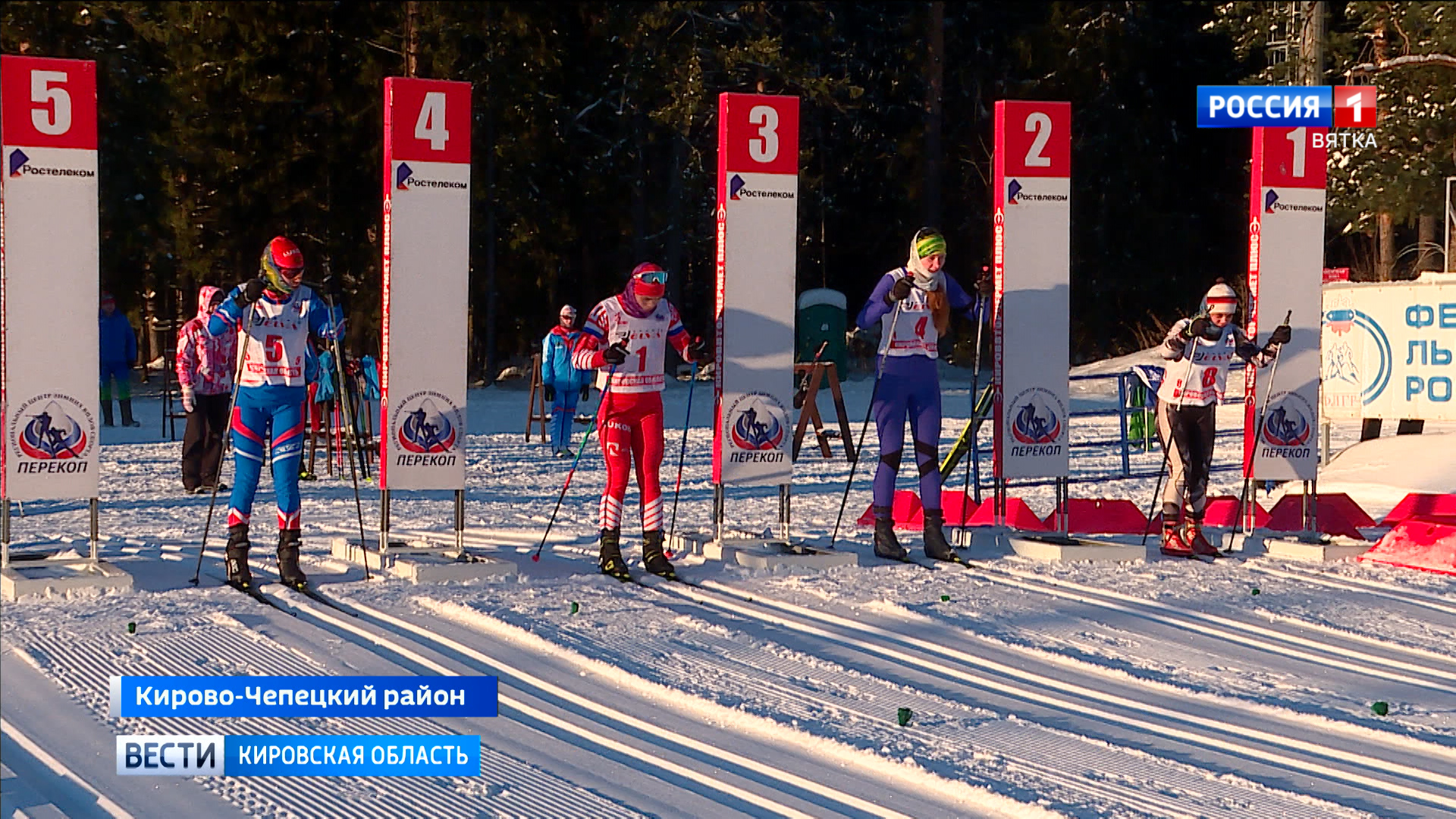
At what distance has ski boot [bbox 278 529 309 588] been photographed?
9180 mm

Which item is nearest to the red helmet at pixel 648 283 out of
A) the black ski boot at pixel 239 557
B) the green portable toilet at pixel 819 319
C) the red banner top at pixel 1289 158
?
the black ski boot at pixel 239 557

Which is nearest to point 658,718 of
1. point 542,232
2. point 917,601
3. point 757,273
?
point 917,601

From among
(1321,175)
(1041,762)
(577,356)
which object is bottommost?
(1041,762)

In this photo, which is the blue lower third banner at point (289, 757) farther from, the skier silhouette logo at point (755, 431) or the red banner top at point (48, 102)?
the skier silhouette logo at point (755, 431)

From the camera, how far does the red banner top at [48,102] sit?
871cm

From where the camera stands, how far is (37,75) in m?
8.79

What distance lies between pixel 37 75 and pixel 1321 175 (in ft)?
27.3

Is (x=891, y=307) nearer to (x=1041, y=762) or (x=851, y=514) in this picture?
(x=851, y=514)

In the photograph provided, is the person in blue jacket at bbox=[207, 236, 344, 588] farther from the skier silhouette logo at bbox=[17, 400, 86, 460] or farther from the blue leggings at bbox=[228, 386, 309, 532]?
the skier silhouette logo at bbox=[17, 400, 86, 460]

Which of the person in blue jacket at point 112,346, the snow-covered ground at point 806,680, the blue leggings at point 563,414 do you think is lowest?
the snow-covered ground at point 806,680

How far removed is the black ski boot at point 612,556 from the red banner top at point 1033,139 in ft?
11.9

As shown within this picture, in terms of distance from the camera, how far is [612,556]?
987 cm

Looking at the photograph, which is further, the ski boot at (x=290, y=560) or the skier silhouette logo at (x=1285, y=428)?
the skier silhouette logo at (x=1285, y=428)

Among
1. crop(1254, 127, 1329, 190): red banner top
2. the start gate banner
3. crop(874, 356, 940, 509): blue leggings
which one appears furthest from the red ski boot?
the start gate banner
